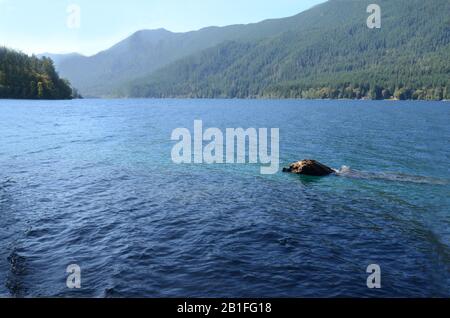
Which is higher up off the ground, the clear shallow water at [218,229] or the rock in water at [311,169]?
the rock in water at [311,169]

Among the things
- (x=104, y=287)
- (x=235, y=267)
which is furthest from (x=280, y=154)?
(x=104, y=287)

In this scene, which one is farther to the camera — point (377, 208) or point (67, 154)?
point (67, 154)

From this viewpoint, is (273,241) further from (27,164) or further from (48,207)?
(27,164)

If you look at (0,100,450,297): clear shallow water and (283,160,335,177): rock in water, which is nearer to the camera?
(0,100,450,297): clear shallow water

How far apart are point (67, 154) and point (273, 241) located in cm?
4130

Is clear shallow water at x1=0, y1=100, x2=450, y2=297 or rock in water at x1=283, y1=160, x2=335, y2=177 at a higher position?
rock in water at x1=283, y1=160, x2=335, y2=177

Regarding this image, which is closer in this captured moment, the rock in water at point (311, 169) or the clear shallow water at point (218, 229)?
the clear shallow water at point (218, 229)

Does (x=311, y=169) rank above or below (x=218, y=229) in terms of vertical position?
above

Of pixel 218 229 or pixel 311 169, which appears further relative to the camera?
pixel 311 169
